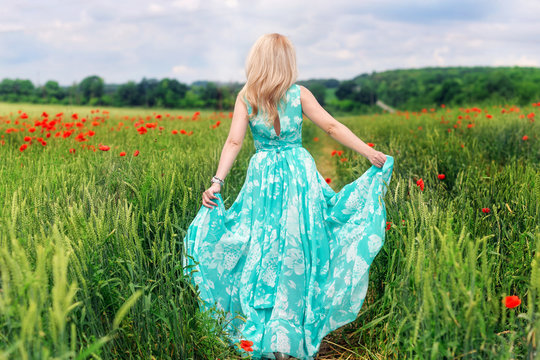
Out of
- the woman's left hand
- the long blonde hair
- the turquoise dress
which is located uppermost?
the long blonde hair

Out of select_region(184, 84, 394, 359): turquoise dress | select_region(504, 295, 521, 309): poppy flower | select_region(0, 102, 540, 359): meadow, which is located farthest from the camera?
select_region(184, 84, 394, 359): turquoise dress

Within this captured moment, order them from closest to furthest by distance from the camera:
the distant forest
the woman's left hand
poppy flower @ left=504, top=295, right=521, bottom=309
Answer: poppy flower @ left=504, top=295, right=521, bottom=309 < the woman's left hand < the distant forest

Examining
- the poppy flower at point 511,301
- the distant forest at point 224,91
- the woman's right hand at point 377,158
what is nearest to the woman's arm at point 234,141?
the woman's right hand at point 377,158

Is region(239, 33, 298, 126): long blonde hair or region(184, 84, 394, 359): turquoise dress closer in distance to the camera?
region(184, 84, 394, 359): turquoise dress

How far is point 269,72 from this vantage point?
236 cm

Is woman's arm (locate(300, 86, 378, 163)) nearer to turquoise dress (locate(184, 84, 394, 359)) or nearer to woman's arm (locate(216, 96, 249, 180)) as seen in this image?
turquoise dress (locate(184, 84, 394, 359))

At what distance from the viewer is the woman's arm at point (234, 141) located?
2.34m

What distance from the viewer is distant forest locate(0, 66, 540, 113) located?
1097 inches

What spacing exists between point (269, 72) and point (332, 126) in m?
0.45

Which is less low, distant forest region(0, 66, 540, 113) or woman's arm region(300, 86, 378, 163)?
distant forest region(0, 66, 540, 113)

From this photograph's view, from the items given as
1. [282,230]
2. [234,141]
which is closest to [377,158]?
[282,230]

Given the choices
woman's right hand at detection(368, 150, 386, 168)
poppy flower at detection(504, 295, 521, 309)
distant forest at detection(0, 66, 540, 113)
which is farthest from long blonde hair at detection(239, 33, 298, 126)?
distant forest at detection(0, 66, 540, 113)

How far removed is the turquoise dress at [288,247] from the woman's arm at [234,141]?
0.05 m

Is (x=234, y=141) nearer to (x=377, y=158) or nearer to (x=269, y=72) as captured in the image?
(x=269, y=72)
